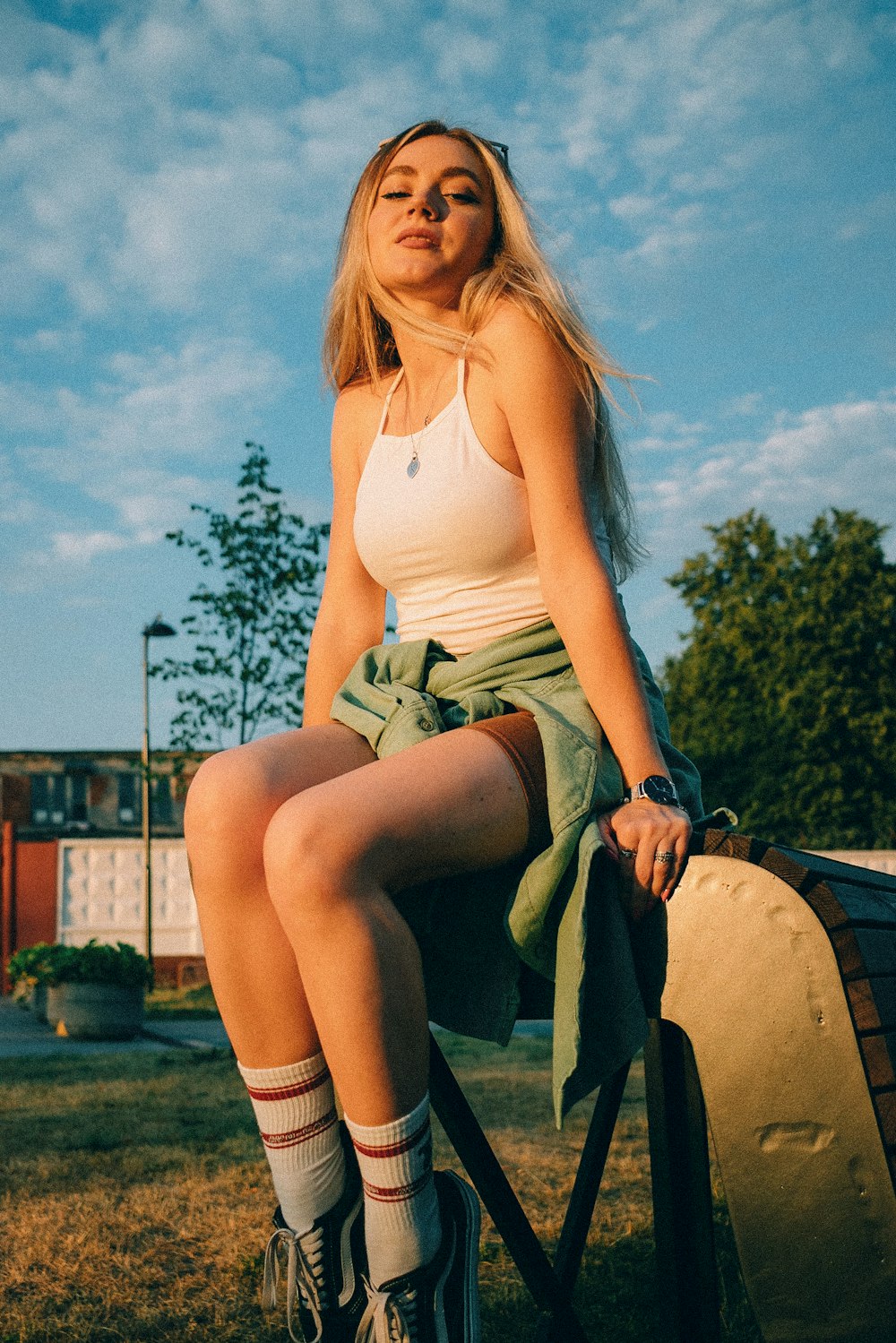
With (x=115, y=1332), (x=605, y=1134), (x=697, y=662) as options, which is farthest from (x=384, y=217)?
(x=697, y=662)

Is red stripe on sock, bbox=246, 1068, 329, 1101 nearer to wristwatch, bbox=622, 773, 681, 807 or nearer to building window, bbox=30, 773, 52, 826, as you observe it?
wristwatch, bbox=622, 773, 681, 807

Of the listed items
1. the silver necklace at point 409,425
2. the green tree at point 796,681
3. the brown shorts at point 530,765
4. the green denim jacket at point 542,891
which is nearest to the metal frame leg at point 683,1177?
the green denim jacket at point 542,891

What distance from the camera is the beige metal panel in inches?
62.6

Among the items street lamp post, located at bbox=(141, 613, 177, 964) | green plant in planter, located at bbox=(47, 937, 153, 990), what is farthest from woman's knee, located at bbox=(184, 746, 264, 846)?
street lamp post, located at bbox=(141, 613, 177, 964)

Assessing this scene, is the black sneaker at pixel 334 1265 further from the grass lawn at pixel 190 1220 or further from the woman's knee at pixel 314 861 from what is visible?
the grass lawn at pixel 190 1220

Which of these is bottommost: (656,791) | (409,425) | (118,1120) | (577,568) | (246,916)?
(118,1120)

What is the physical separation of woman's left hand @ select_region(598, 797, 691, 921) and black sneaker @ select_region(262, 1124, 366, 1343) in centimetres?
55

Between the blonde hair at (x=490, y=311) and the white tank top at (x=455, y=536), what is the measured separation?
0.09 metres

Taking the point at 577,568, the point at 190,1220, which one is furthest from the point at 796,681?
the point at 577,568

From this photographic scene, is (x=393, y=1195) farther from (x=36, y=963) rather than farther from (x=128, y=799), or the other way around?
(x=128, y=799)

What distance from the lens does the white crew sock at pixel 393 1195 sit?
1.48 m

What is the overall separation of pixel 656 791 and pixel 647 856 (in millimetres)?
110

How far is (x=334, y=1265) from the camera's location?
1.60 m

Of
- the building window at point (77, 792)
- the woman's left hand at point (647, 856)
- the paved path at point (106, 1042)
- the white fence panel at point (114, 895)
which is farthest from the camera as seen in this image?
the building window at point (77, 792)
